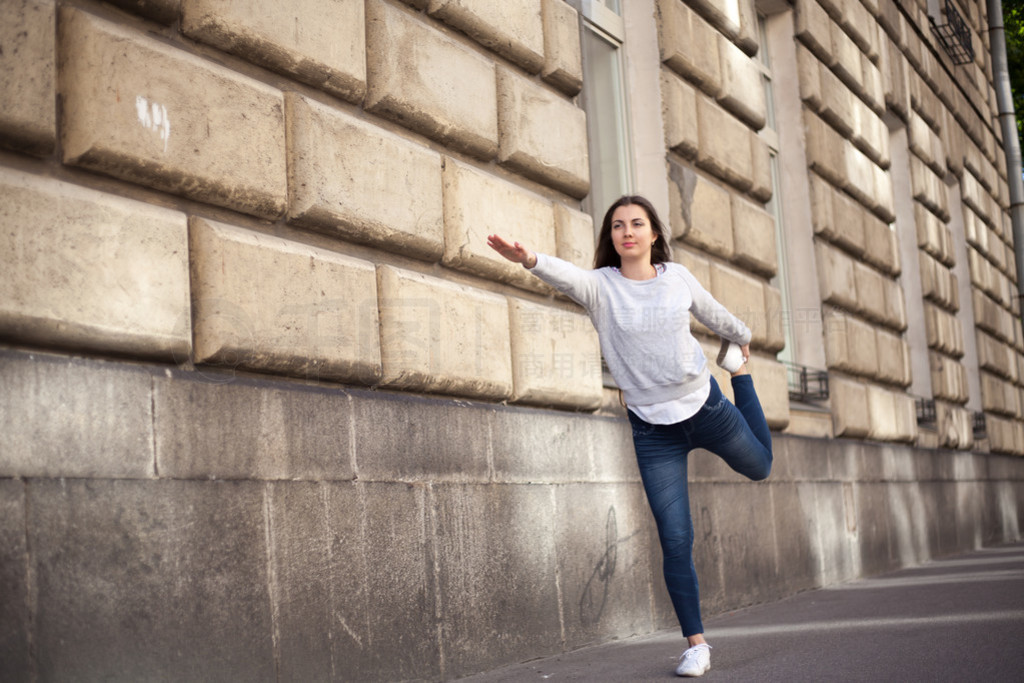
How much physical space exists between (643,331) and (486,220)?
122 cm

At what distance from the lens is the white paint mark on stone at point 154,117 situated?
12.1 feet

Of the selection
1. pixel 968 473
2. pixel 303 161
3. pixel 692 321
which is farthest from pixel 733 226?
pixel 968 473

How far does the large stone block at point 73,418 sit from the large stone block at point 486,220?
1957mm

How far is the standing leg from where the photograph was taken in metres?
4.53


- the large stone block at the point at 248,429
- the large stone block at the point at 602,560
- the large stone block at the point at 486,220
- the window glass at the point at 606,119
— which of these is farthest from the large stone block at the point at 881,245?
the large stone block at the point at 248,429

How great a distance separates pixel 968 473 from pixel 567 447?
927cm

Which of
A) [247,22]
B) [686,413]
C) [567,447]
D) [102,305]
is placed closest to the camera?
[102,305]

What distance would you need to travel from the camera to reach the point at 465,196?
17.4ft

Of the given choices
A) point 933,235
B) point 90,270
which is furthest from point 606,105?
point 933,235

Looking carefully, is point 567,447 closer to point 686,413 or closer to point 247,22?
point 686,413

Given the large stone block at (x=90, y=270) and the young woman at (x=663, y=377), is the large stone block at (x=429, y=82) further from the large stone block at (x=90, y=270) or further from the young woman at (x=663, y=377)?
the large stone block at (x=90, y=270)

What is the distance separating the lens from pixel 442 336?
4.99m

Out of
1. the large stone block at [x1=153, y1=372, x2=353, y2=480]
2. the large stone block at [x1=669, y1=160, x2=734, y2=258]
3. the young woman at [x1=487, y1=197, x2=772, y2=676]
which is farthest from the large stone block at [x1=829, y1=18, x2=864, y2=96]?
the large stone block at [x1=153, y1=372, x2=353, y2=480]

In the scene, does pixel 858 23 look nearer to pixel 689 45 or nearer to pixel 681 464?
pixel 689 45
